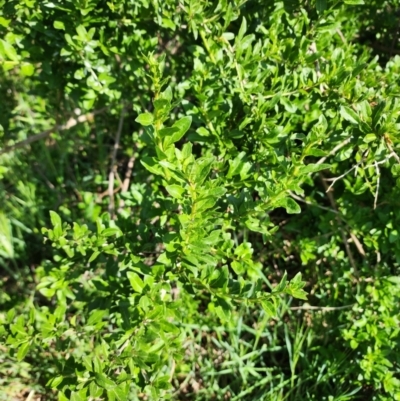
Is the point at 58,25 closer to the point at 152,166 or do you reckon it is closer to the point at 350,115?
the point at 152,166

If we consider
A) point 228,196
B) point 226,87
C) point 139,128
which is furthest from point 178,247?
point 139,128

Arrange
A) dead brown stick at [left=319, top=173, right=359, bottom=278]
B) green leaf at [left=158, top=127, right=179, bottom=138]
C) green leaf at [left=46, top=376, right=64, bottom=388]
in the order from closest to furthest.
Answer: green leaf at [left=158, top=127, right=179, bottom=138]
green leaf at [left=46, top=376, right=64, bottom=388]
dead brown stick at [left=319, top=173, right=359, bottom=278]

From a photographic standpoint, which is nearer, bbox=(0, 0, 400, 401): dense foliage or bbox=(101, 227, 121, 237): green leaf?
bbox=(0, 0, 400, 401): dense foliage

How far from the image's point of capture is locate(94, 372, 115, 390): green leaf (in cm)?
137

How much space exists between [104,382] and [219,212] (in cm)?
57

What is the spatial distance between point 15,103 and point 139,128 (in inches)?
32.1

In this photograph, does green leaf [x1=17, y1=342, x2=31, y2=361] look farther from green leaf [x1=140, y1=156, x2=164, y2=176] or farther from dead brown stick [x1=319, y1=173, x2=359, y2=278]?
dead brown stick [x1=319, y1=173, x2=359, y2=278]

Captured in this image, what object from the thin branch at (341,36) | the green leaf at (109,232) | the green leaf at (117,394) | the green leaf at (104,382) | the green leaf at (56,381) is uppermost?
the thin branch at (341,36)

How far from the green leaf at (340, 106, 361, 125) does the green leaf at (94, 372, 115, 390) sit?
1.00 m

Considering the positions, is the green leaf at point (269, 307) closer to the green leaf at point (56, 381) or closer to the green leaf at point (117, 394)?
the green leaf at point (117, 394)

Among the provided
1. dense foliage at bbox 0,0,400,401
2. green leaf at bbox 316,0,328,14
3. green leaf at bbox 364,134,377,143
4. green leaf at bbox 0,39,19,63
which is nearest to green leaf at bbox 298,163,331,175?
dense foliage at bbox 0,0,400,401

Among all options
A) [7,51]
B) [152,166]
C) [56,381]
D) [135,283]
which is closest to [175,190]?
[152,166]

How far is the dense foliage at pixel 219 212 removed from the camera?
4.66 feet

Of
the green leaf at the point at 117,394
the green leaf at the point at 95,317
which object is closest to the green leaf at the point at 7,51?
the green leaf at the point at 95,317
